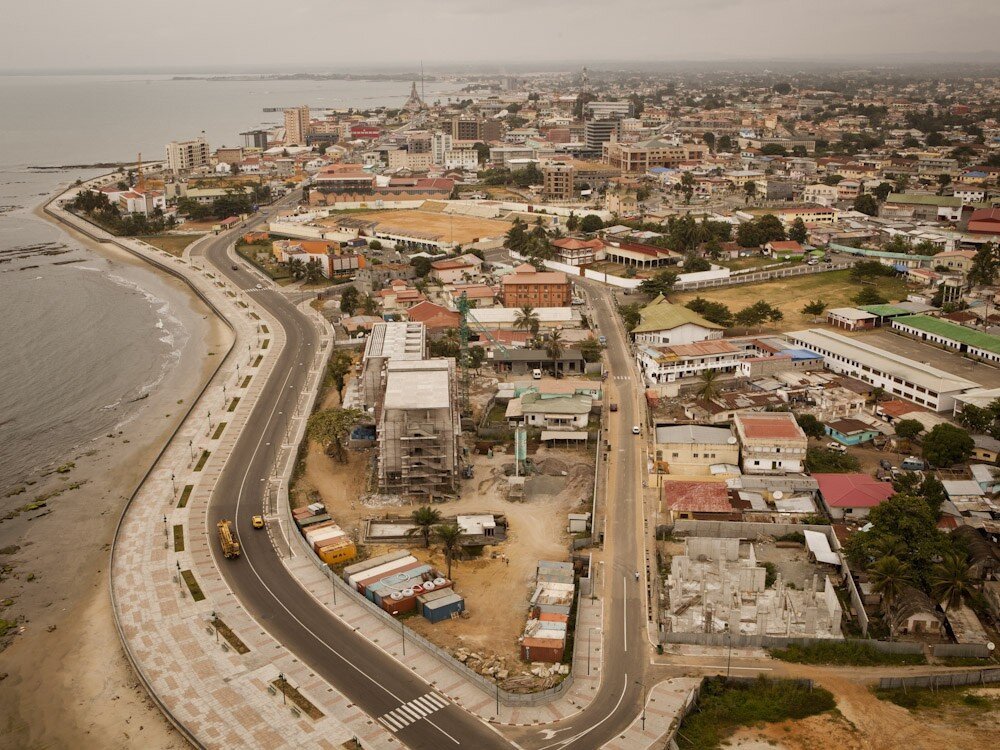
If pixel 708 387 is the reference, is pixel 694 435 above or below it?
below

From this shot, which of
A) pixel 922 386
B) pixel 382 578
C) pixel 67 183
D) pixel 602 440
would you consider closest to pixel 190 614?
pixel 382 578

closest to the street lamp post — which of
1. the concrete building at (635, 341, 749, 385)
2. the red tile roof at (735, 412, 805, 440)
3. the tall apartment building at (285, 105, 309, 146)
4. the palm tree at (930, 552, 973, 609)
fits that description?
the palm tree at (930, 552, 973, 609)

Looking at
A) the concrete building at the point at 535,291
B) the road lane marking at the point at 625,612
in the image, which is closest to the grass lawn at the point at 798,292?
the concrete building at the point at 535,291

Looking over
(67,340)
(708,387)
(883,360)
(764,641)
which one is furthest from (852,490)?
(67,340)

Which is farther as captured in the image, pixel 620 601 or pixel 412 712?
pixel 620 601

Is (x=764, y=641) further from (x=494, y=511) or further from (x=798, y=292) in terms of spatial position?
(x=798, y=292)

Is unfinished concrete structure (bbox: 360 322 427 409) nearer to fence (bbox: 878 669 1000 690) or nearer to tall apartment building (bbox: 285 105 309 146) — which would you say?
fence (bbox: 878 669 1000 690)

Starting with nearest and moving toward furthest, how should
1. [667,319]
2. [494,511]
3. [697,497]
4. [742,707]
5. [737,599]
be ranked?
[742,707]
[737,599]
[697,497]
[494,511]
[667,319]
